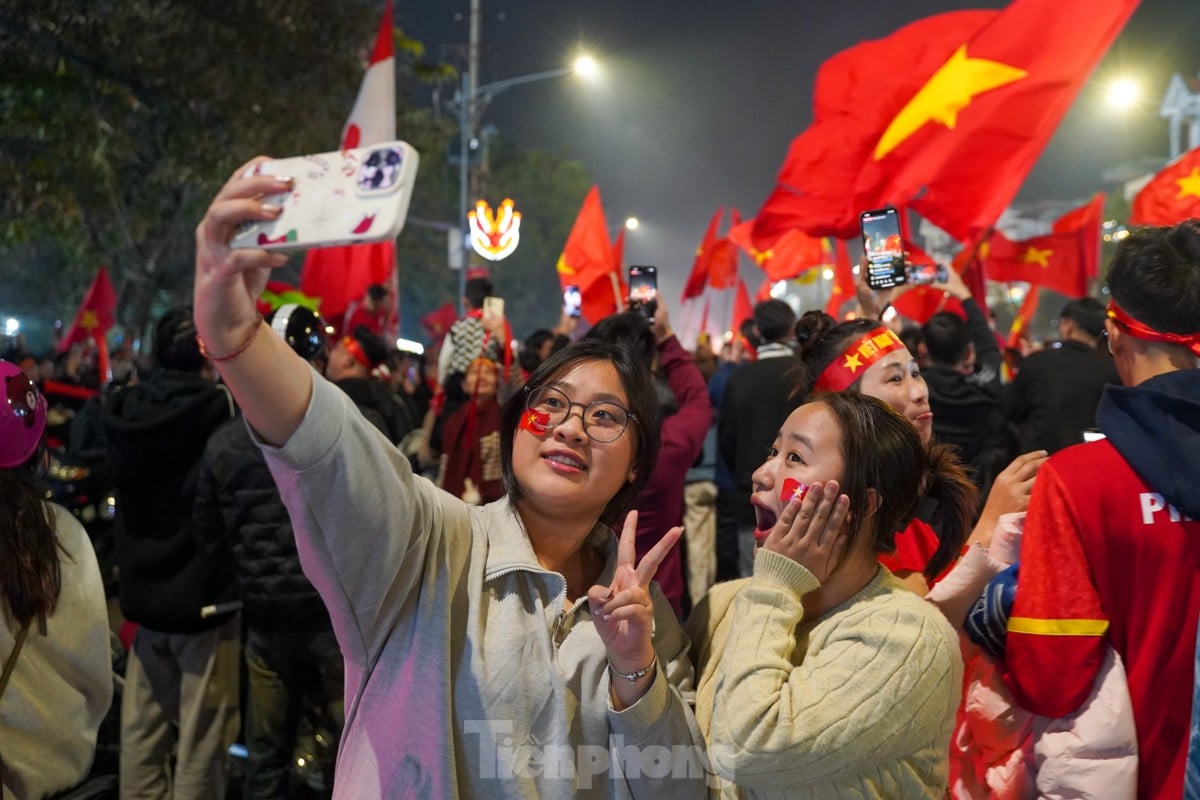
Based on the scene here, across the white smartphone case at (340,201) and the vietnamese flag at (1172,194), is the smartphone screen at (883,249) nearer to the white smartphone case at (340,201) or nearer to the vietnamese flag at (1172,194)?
the vietnamese flag at (1172,194)

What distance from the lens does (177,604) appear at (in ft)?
14.9

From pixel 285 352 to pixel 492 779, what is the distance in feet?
3.09

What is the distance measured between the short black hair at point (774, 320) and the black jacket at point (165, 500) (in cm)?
340

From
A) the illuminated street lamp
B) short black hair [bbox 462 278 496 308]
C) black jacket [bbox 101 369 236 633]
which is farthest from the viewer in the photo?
the illuminated street lamp

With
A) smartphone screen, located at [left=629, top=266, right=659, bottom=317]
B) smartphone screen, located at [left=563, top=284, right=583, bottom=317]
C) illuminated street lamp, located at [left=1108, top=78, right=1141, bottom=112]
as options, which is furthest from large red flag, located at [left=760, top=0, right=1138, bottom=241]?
illuminated street lamp, located at [left=1108, top=78, right=1141, bottom=112]

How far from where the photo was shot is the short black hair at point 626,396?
241cm

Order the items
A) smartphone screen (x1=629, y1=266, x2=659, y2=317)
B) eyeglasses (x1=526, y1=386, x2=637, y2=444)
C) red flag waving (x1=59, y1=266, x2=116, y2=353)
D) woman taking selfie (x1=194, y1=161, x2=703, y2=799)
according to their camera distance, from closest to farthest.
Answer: woman taking selfie (x1=194, y1=161, x2=703, y2=799), eyeglasses (x1=526, y1=386, x2=637, y2=444), smartphone screen (x1=629, y1=266, x2=659, y2=317), red flag waving (x1=59, y1=266, x2=116, y2=353)

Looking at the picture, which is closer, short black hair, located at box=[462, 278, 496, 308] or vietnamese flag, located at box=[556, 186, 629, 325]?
short black hair, located at box=[462, 278, 496, 308]

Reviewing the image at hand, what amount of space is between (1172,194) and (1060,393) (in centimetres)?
125

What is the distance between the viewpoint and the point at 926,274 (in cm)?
546

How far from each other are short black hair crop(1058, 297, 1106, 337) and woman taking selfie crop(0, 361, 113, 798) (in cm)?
551

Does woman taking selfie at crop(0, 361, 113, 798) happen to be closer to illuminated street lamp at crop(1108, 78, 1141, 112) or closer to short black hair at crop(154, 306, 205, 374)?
short black hair at crop(154, 306, 205, 374)

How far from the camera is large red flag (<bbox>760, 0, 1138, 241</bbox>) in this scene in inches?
194

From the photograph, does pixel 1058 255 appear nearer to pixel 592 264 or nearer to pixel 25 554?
pixel 592 264
